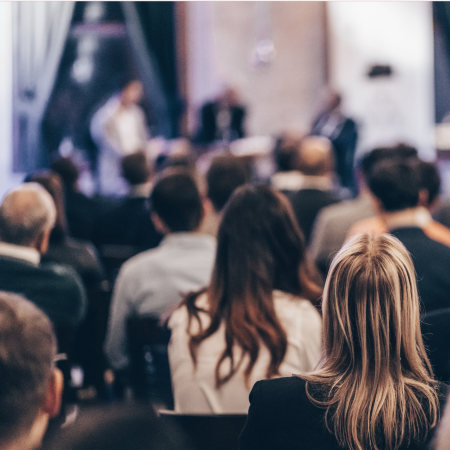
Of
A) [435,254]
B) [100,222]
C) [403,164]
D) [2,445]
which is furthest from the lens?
[100,222]

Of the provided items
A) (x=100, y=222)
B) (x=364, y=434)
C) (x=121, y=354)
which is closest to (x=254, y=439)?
(x=364, y=434)

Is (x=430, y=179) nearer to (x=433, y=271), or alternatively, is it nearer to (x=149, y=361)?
(x=433, y=271)

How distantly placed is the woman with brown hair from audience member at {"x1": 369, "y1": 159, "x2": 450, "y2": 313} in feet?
1.98

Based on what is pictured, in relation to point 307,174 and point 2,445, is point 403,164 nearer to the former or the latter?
point 307,174

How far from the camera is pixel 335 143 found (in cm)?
799

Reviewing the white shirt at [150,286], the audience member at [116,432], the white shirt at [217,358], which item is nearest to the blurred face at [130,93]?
the white shirt at [150,286]

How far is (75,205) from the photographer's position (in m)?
3.96

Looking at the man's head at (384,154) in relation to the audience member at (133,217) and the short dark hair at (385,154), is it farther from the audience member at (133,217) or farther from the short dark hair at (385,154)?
the audience member at (133,217)

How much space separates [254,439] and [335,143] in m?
7.12

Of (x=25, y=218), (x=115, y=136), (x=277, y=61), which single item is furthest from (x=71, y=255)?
(x=277, y=61)

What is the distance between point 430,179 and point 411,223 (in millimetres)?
654

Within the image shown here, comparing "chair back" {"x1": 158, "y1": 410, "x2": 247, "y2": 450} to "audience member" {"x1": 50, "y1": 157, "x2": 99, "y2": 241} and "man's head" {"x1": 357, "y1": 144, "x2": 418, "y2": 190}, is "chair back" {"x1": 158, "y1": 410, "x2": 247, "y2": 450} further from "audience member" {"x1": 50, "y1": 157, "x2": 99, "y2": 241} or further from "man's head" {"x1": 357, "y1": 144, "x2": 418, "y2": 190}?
"audience member" {"x1": 50, "y1": 157, "x2": 99, "y2": 241}

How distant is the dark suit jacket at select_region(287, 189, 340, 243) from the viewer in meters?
3.91

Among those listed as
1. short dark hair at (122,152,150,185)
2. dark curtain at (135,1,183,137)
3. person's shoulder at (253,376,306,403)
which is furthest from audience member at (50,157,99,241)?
dark curtain at (135,1,183,137)
